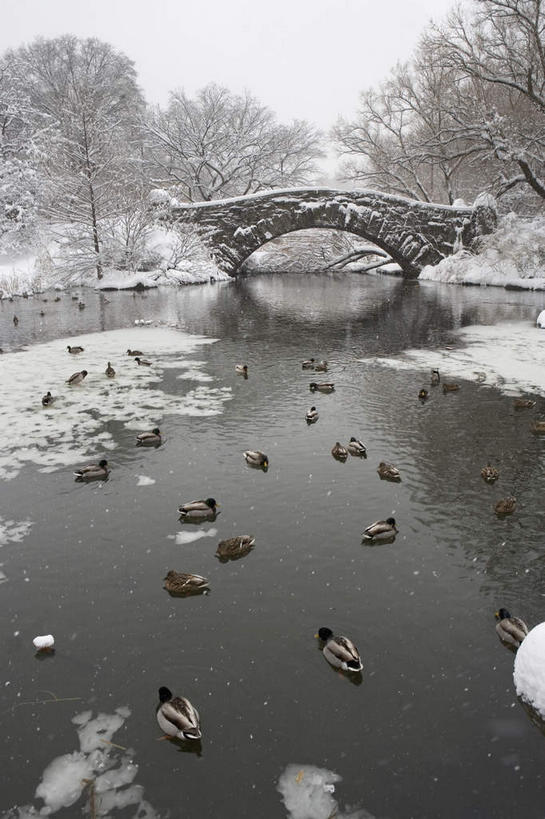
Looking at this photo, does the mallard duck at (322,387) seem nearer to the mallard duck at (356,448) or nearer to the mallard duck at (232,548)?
the mallard duck at (356,448)

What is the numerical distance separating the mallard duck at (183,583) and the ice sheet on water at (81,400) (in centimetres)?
368

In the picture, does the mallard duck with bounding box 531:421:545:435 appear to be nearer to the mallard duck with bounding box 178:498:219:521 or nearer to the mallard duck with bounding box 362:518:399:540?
the mallard duck with bounding box 362:518:399:540

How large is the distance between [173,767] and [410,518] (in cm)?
413

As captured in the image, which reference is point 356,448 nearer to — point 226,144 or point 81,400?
point 81,400

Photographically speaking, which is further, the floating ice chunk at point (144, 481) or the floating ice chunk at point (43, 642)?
the floating ice chunk at point (144, 481)

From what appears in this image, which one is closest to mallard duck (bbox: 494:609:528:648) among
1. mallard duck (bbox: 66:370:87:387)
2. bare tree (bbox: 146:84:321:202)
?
mallard duck (bbox: 66:370:87:387)

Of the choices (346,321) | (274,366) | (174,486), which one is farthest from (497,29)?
(174,486)

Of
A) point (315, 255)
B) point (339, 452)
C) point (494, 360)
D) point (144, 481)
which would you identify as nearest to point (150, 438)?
point (144, 481)

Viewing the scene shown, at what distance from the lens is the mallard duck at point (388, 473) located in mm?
7789

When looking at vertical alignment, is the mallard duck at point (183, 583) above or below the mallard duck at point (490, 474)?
below

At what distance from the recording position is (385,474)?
25.7 ft

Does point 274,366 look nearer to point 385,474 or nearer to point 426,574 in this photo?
point 385,474

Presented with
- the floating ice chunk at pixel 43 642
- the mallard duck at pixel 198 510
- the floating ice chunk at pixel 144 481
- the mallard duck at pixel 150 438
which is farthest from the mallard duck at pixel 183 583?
the mallard duck at pixel 150 438

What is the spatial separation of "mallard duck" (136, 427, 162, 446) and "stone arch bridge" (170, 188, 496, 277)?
30.8m
